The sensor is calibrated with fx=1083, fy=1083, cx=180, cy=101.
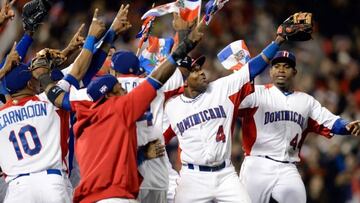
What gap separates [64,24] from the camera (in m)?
20.9

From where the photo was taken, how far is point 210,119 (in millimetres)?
11578

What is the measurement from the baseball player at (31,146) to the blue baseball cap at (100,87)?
1.20 m

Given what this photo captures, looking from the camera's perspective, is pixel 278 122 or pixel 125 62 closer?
pixel 125 62

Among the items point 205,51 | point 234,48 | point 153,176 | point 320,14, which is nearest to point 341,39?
point 320,14

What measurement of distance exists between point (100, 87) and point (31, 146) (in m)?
1.44

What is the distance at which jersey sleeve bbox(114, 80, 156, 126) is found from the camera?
989 centimetres

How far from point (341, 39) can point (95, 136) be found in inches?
485

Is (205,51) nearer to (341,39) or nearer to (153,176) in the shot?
(341,39)

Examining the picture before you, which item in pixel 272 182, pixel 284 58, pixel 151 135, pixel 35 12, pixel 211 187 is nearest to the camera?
pixel 151 135

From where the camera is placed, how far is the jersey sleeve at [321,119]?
1216 cm

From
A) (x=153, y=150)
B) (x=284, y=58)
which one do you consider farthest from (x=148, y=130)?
(x=284, y=58)

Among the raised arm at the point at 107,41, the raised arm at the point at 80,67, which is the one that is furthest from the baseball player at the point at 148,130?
the raised arm at the point at 80,67

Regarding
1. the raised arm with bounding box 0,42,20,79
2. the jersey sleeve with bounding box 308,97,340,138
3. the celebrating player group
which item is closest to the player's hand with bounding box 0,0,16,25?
the celebrating player group

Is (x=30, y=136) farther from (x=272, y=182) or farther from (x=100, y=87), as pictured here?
(x=272, y=182)
